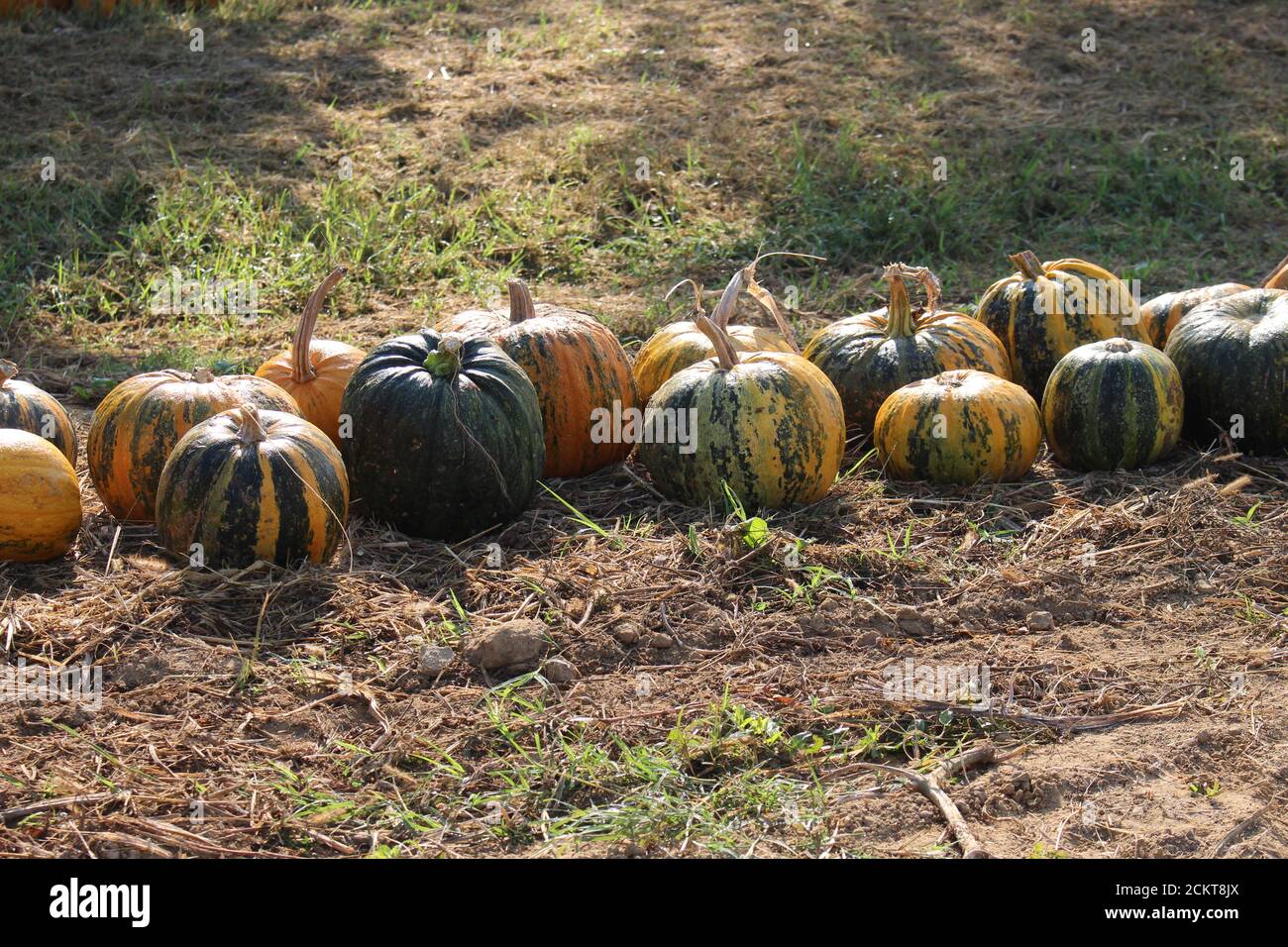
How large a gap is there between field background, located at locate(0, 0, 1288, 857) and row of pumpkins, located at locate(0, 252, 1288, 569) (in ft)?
0.44

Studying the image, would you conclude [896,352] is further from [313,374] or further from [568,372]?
[313,374]

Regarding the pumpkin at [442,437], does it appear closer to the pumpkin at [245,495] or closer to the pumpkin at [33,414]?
the pumpkin at [245,495]

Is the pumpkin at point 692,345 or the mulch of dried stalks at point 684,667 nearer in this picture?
the mulch of dried stalks at point 684,667

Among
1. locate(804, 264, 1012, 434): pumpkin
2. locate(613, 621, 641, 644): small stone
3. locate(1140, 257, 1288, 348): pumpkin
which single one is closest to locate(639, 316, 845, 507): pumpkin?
locate(804, 264, 1012, 434): pumpkin

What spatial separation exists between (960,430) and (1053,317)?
36.1 inches

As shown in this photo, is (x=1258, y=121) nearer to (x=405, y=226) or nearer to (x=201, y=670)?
(x=405, y=226)

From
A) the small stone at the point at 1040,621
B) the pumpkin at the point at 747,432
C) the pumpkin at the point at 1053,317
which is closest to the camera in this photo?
the small stone at the point at 1040,621

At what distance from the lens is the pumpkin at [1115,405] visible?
4875 millimetres

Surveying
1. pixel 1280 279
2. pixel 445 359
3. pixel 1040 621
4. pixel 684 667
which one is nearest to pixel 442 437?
pixel 445 359

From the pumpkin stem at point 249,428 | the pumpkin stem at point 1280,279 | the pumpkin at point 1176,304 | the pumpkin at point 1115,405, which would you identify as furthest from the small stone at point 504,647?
the pumpkin stem at point 1280,279

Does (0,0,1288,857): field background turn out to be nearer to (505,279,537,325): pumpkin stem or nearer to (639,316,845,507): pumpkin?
(639,316,845,507): pumpkin

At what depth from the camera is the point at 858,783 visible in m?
3.24

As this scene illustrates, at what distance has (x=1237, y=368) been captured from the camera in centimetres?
500
